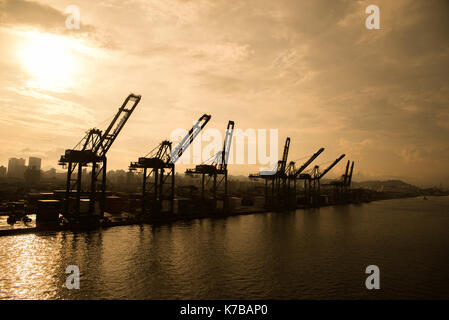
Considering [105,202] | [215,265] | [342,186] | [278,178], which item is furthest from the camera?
[342,186]

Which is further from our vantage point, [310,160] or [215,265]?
[310,160]

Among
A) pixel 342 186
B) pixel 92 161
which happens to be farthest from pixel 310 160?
pixel 92 161

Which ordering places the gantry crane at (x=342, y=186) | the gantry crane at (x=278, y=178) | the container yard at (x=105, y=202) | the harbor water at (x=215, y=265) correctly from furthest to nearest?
1. the gantry crane at (x=342, y=186)
2. the gantry crane at (x=278, y=178)
3. the container yard at (x=105, y=202)
4. the harbor water at (x=215, y=265)

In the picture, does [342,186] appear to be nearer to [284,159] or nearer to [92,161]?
[284,159]

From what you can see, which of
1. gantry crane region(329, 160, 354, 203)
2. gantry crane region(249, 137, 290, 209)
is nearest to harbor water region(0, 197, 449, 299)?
gantry crane region(249, 137, 290, 209)

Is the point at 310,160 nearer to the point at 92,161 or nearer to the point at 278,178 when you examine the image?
the point at 278,178

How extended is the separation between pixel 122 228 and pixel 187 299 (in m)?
28.6

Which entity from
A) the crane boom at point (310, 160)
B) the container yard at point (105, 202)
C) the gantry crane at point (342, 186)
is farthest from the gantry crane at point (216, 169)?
the gantry crane at point (342, 186)

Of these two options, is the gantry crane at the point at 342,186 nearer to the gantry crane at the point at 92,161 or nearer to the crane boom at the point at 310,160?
the crane boom at the point at 310,160

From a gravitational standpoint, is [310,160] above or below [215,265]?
above

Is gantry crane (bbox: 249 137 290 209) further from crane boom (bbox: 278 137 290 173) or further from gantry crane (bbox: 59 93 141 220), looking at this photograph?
gantry crane (bbox: 59 93 141 220)

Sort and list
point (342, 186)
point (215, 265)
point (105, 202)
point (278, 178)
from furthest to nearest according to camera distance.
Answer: point (342, 186)
point (278, 178)
point (105, 202)
point (215, 265)
